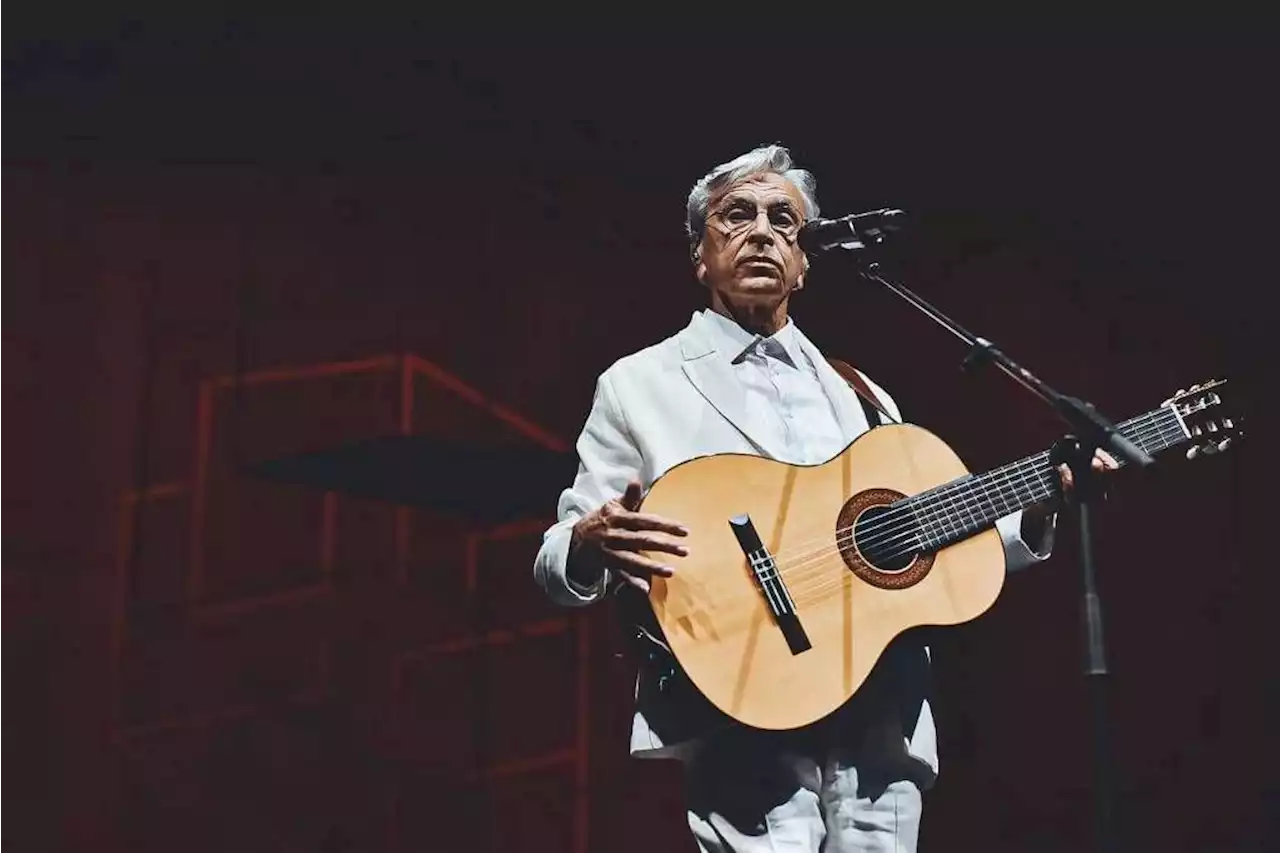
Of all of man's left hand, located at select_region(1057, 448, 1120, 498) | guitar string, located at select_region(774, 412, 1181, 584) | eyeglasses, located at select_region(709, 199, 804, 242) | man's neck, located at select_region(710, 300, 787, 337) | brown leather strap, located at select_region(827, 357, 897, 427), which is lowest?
guitar string, located at select_region(774, 412, 1181, 584)

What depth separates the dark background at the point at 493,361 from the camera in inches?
139

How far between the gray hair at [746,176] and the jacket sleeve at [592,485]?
0.43 m


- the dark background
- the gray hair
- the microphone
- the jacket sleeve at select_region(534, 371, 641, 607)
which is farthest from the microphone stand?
the dark background

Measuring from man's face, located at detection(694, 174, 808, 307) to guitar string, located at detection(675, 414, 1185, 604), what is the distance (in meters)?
0.53

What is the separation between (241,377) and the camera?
12.2 feet

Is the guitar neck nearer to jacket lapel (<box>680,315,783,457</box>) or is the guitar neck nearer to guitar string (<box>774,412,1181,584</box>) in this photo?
guitar string (<box>774,412,1181,584</box>)

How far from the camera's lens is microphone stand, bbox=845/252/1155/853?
1798 mm

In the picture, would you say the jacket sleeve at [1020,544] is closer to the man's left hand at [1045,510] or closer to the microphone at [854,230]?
the man's left hand at [1045,510]

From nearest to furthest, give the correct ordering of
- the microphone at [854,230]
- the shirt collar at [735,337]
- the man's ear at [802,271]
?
A: 1. the microphone at [854,230]
2. the shirt collar at [735,337]
3. the man's ear at [802,271]

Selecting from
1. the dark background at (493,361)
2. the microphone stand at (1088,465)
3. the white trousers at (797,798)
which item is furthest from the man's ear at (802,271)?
the dark background at (493,361)

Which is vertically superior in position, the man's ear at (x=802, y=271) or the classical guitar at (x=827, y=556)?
the man's ear at (x=802, y=271)

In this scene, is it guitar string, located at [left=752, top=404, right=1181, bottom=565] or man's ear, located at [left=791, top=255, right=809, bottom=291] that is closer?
guitar string, located at [left=752, top=404, right=1181, bottom=565]

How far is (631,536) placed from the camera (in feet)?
6.80

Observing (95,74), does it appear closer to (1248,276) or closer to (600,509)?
(600,509)
